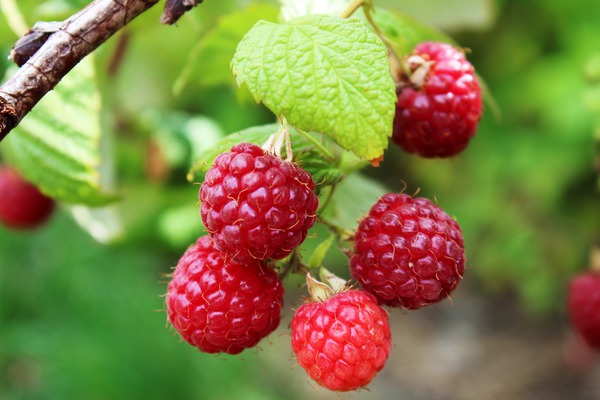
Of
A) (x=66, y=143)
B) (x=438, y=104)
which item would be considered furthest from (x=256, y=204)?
(x=66, y=143)

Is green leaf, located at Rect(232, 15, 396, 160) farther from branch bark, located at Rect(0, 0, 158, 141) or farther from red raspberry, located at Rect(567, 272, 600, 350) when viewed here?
red raspberry, located at Rect(567, 272, 600, 350)

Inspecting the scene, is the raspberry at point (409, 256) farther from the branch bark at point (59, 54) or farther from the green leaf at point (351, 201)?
the branch bark at point (59, 54)

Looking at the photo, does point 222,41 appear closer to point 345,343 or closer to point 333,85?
point 333,85

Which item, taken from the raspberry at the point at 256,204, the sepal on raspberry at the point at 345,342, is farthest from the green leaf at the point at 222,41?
the sepal on raspberry at the point at 345,342

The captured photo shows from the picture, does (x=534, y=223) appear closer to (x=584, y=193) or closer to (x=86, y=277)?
(x=584, y=193)

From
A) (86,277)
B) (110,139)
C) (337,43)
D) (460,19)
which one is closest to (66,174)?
(110,139)
